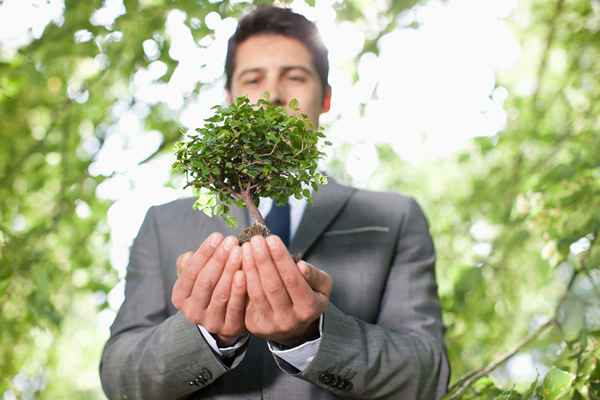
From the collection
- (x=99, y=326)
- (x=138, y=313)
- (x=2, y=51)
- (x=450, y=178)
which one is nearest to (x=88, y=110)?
(x=2, y=51)

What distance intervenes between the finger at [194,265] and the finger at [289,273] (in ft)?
0.49

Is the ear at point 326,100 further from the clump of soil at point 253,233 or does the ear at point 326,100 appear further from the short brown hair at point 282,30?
the clump of soil at point 253,233

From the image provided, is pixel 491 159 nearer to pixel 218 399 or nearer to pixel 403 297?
pixel 403 297

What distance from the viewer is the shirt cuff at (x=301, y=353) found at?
218cm

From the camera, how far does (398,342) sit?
239 centimetres

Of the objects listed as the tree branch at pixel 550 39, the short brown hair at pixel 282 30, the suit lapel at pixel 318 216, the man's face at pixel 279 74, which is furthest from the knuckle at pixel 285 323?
the tree branch at pixel 550 39

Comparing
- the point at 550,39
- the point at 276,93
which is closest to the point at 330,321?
the point at 276,93

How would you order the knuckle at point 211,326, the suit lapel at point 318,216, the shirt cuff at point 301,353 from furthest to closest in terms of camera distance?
1. the suit lapel at point 318,216
2. the shirt cuff at point 301,353
3. the knuckle at point 211,326

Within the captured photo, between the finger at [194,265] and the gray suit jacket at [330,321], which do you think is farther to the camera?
the gray suit jacket at [330,321]

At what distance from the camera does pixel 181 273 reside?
2072 millimetres

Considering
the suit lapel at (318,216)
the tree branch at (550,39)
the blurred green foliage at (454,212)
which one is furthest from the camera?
the tree branch at (550,39)

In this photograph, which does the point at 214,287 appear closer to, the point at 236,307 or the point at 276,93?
the point at 236,307

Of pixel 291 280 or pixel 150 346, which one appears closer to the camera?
pixel 291 280

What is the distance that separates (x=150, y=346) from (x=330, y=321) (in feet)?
1.99
